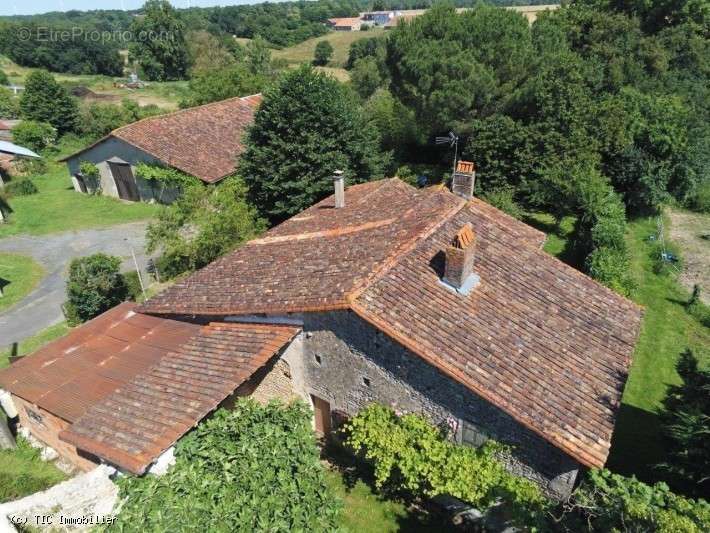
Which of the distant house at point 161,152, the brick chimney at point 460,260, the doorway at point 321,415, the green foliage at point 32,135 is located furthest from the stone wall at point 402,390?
the green foliage at point 32,135

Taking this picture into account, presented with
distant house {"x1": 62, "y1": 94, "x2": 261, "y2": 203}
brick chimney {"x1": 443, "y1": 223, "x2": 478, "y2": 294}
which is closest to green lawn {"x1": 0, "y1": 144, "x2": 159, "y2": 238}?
distant house {"x1": 62, "y1": 94, "x2": 261, "y2": 203}

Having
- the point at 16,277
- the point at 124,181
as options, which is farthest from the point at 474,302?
the point at 124,181

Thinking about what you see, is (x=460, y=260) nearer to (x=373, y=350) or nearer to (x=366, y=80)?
(x=373, y=350)

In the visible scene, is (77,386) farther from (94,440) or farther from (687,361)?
(687,361)

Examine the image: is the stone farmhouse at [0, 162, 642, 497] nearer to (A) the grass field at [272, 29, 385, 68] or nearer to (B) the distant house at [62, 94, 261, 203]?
(B) the distant house at [62, 94, 261, 203]

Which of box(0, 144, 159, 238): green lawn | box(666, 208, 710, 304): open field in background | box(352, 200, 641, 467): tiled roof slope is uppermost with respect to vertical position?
box(352, 200, 641, 467): tiled roof slope

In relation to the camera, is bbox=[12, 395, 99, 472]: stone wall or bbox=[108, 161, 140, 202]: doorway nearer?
bbox=[12, 395, 99, 472]: stone wall

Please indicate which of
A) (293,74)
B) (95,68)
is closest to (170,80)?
(95,68)
